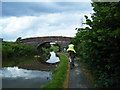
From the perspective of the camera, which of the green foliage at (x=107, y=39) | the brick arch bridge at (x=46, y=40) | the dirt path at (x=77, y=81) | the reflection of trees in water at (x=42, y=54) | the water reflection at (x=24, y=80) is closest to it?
the green foliage at (x=107, y=39)

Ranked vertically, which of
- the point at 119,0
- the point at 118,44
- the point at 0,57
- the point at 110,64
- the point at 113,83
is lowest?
the point at 0,57

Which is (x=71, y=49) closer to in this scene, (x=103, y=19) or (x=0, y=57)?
(x=103, y=19)

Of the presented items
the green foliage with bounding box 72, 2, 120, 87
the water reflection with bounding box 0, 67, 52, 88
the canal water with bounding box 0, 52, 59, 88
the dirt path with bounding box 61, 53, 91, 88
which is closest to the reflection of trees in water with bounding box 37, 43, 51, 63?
the canal water with bounding box 0, 52, 59, 88

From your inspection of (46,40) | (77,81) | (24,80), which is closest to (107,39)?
(77,81)

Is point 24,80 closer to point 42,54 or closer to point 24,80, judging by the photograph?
point 24,80

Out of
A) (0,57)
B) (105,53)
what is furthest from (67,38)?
(105,53)

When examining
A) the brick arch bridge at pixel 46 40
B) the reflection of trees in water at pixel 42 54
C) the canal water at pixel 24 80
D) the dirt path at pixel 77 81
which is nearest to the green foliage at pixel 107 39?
the dirt path at pixel 77 81

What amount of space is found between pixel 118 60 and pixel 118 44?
0.56 m

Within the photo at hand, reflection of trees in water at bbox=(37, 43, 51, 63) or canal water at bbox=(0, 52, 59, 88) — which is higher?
canal water at bbox=(0, 52, 59, 88)

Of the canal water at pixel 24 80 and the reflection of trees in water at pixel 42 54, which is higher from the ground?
the canal water at pixel 24 80

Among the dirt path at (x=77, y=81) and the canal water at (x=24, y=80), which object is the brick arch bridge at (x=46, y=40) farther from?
the dirt path at (x=77, y=81)

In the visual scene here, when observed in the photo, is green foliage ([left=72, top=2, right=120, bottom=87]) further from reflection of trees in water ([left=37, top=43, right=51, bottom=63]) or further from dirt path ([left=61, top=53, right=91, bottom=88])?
reflection of trees in water ([left=37, top=43, right=51, bottom=63])

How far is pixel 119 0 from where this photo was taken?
4.76 meters

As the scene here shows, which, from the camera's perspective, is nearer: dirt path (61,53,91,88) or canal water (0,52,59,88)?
dirt path (61,53,91,88)
